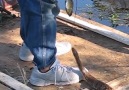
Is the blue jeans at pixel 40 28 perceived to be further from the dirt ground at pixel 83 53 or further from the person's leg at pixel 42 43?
the dirt ground at pixel 83 53

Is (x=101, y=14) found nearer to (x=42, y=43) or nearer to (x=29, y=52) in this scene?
(x=29, y=52)

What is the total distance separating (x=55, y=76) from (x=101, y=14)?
146 inches

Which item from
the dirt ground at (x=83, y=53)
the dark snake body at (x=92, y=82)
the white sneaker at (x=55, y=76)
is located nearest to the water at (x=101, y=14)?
the dirt ground at (x=83, y=53)

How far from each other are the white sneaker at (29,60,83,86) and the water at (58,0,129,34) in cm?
293

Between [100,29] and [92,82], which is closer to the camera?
[92,82]

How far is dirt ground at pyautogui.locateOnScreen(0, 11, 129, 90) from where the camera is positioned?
12.4 feet

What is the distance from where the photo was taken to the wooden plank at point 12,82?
11.1 feet

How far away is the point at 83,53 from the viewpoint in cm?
420

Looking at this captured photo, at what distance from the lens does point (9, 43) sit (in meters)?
4.44

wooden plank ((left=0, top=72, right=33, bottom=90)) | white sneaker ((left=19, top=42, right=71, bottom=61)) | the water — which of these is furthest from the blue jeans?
the water

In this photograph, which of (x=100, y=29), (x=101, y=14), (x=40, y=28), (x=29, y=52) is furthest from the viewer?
(x=101, y=14)

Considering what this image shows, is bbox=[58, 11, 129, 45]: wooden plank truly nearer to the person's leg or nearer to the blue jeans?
the person's leg

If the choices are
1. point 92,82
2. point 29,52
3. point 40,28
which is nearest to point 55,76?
point 92,82

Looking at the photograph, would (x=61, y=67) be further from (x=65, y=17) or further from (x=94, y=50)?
(x=65, y=17)
